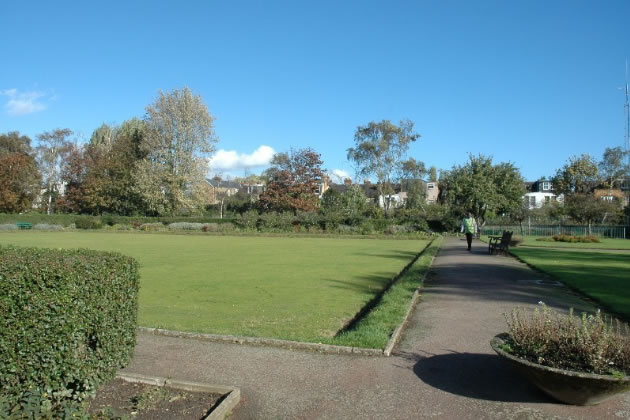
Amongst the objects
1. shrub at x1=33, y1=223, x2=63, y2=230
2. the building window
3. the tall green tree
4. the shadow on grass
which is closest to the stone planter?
the shadow on grass

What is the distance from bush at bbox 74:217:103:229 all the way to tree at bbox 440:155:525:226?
38555 mm

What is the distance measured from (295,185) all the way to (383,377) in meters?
58.4

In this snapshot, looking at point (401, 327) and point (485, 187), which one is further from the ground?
point (485, 187)

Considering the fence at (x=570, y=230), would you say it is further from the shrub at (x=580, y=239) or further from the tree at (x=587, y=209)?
the shrub at (x=580, y=239)

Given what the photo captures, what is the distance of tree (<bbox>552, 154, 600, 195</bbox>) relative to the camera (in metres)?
63.7

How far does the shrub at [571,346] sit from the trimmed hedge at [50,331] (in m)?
4.05

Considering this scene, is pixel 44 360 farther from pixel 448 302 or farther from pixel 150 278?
pixel 150 278

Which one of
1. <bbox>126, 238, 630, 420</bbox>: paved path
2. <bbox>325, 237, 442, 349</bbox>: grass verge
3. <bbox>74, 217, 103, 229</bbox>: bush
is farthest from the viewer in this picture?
<bbox>74, 217, 103, 229</bbox>: bush

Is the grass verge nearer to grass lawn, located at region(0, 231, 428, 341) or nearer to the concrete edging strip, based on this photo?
the concrete edging strip

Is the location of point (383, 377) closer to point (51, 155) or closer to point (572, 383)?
point (572, 383)

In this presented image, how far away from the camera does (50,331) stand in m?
4.03

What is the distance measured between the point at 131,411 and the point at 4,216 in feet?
203

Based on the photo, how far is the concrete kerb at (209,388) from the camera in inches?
171

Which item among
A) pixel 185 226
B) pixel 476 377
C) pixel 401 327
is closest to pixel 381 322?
pixel 401 327
